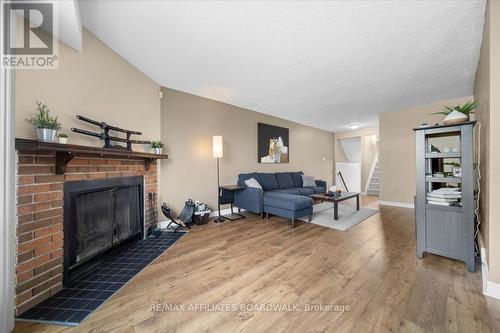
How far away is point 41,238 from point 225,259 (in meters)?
1.58

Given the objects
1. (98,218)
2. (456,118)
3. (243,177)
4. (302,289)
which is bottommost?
(302,289)

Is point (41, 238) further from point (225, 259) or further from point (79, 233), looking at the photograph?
point (225, 259)

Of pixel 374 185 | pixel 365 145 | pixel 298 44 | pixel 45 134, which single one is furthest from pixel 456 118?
pixel 374 185

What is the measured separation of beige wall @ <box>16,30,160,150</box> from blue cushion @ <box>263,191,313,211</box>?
7.40 ft

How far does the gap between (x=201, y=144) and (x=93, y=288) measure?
2655 millimetres

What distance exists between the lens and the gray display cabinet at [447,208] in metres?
1.85

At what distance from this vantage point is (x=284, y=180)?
204 inches

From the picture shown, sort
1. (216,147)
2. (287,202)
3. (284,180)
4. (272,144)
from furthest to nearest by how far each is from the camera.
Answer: (272,144), (284,180), (216,147), (287,202)

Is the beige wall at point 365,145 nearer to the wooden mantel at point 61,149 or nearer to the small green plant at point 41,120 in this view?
the wooden mantel at point 61,149

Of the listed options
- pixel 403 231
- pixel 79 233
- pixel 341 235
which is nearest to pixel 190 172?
pixel 79 233

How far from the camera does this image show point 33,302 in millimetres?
1432

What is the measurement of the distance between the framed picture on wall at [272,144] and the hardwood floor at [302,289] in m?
2.72

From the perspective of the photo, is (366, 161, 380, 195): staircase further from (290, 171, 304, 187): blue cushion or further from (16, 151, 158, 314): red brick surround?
(16, 151, 158, 314): red brick surround

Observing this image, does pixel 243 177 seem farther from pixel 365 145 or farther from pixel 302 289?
pixel 365 145
